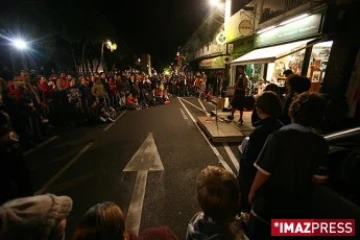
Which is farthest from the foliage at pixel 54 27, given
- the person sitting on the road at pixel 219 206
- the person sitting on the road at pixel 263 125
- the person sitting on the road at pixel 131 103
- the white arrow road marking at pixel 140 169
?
the person sitting on the road at pixel 219 206

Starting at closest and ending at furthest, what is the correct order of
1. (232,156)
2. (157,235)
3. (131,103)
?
(157,235) → (232,156) → (131,103)

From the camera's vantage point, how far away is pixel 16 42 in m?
15.4

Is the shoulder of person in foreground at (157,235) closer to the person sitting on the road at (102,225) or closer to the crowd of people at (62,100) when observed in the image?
the person sitting on the road at (102,225)

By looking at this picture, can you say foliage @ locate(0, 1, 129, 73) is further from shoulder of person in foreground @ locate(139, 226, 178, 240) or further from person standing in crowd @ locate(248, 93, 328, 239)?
person standing in crowd @ locate(248, 93, 328, 239)

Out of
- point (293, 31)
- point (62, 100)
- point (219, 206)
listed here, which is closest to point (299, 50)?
point (293, 31)

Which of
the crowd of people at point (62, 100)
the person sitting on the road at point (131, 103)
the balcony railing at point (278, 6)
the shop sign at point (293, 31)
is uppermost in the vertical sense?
the balcony railing at point (278, 6)

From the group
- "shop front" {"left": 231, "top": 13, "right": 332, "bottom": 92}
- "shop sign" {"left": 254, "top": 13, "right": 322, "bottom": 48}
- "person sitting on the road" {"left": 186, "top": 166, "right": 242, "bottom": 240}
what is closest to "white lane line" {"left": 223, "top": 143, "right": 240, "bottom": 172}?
"person sitting on the road" {"left": 186, "top": 166, "right": 242, "bottom": 240}

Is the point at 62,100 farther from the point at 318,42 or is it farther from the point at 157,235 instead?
the point at 318,42

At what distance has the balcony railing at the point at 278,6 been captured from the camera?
9961mm

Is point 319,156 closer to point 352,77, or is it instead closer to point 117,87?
point 352,77

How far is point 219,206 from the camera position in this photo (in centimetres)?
170

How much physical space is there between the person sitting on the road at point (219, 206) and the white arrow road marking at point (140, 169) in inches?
86.1

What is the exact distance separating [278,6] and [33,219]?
13.8 m

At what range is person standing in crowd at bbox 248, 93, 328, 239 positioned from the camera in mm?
2102
